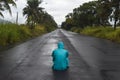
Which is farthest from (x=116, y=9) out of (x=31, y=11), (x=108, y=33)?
(x=31, y=11)

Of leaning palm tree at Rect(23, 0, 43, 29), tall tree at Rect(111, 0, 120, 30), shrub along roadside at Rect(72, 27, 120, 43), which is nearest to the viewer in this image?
shrub along roadside at Rect(72, 27, 120, 43)

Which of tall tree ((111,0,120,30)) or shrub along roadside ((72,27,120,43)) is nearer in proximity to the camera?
shrub along roadside ((72,27,120,43))

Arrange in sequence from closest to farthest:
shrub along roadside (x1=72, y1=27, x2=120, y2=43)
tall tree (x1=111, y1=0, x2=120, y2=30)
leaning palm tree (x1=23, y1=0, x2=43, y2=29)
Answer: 1. shrub along roadside (x1=72, y1=27, x2=120, y2=43)
2. tall tree (x1=111, y1=0, x2=120, y2=30)
3. leaning palm tree (x1=23, y1=0, x2=43, y2=29)

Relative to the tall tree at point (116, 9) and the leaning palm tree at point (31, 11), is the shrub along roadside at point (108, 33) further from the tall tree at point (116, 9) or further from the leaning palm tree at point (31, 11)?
the leaning palm tree at point (31, 11)

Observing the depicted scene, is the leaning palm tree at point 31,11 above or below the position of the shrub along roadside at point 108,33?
above

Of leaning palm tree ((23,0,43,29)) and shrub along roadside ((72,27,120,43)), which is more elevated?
leaning palm tree ((23,0,43,29))

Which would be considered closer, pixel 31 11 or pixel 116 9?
pixel 116 9

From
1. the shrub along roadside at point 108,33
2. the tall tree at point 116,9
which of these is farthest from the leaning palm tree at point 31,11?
the tall tree at point 116,9

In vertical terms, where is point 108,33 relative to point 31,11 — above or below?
below

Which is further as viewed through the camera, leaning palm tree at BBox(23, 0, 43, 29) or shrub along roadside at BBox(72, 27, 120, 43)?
leaning palm tree at BBox(23, 0, 43, 29)

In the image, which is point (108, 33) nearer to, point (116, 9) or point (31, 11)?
point (116, 9)

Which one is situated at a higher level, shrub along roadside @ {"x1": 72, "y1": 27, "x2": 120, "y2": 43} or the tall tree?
the tall tree

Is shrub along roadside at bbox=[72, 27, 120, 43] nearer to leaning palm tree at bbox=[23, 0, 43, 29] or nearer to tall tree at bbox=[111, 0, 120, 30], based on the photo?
tall tree at bbox=[111, 0, 120, 30]

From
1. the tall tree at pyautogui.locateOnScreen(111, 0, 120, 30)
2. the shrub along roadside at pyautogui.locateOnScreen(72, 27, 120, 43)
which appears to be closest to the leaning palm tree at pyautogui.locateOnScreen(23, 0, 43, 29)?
the shrub along roadside at pyautogui.locateOnScreen(72, 27, 120, 43)
